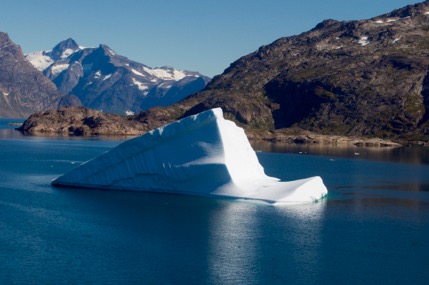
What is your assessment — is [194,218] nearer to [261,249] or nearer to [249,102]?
[261,249]

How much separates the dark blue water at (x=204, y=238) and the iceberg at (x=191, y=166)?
136 cm

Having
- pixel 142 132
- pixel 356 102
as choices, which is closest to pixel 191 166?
pixel 356 102

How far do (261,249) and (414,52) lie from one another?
175878 millimetres

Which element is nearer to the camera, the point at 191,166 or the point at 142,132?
the point at 191,166

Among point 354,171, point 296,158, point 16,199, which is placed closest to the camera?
point 16,199

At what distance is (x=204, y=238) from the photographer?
127ft

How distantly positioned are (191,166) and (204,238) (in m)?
14.0

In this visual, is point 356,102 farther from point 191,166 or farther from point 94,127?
point 191,166

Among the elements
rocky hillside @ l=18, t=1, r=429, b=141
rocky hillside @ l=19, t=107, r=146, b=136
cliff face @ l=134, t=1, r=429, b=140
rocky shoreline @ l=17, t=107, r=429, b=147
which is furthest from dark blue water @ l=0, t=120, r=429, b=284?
rocky hillside @ l=19, t=107, r=146, b=136

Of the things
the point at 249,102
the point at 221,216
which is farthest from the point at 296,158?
the point at 249,102

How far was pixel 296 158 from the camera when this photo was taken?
10369cm

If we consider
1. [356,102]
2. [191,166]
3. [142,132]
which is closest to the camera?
[191,166]

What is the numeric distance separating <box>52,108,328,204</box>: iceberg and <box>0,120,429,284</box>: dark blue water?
136cm

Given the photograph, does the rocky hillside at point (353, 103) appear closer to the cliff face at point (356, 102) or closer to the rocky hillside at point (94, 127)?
the cliff face at point (356, 102)
